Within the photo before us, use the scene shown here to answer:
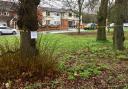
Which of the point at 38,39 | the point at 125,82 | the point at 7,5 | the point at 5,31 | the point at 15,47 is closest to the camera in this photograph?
the point at 125,82

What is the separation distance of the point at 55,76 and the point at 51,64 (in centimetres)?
32

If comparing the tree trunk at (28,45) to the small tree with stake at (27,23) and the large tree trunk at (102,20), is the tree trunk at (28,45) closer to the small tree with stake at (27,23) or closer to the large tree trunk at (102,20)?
the small tree with stake at (27,23)

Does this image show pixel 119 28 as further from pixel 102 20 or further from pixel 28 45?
pixel 102 20

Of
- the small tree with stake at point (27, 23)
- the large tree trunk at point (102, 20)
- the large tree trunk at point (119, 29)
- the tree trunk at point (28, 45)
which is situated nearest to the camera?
the small tree with stake at point (27, 23)

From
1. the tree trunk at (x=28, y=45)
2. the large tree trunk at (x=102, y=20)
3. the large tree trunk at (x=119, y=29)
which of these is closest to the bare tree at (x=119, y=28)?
the large tree trunk at (x=119, y=29)

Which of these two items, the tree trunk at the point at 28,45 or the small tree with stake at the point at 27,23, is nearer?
the small tree with stake at the point at 27,23

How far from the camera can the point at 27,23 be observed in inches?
330

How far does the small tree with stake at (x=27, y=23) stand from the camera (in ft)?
27.3

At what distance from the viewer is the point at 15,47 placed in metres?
8.46

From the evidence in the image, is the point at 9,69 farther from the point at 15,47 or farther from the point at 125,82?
the point at 125,82

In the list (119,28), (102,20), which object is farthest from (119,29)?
(102,20)

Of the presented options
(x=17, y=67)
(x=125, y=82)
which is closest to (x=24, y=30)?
(x=17, y=67)

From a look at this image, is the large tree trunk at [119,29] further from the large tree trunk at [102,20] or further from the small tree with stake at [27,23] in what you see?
the large tree trunk at [102,20]

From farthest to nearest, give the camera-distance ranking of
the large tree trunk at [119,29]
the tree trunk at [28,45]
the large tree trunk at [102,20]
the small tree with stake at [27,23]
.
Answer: the large tree trunk at [102,20] < the large tree trunk at [119,29] < the tree trunk at [28,45] < the small tree with stake at [27,23]
